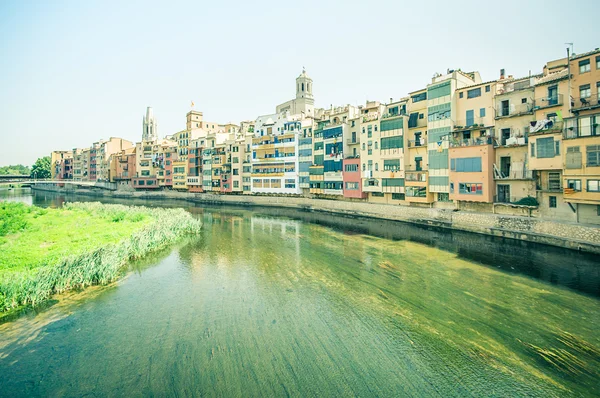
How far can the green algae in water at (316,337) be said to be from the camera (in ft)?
36.1

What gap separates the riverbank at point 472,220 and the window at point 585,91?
10445 millimetres

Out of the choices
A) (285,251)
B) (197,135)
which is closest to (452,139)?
(285,251)

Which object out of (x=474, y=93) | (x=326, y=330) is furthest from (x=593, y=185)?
(x=326, y=330)

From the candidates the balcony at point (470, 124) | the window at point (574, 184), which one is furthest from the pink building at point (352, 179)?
the window at point (574, 184)

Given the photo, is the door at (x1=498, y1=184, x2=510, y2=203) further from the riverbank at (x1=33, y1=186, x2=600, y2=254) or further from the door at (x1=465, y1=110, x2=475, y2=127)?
the door at (x1=465, y1=110, x2=475, y2=127)

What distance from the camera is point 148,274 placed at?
2331cm

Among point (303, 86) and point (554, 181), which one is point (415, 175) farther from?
point (303, 86)

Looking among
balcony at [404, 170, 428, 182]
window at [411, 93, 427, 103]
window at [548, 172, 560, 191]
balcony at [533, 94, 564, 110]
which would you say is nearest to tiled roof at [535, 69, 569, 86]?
balcony at [533, 94, 564, 110]

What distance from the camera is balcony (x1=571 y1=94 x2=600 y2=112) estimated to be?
966 inches

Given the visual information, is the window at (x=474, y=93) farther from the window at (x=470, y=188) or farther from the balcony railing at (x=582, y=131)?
the balcony railing at (x=582, y=131)

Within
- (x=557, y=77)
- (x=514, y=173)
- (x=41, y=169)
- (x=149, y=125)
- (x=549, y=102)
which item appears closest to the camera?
(x=557, y=77)

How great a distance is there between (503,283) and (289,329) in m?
14.0

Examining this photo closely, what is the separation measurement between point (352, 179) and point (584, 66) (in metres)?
28.1

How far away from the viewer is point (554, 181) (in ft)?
91.3
